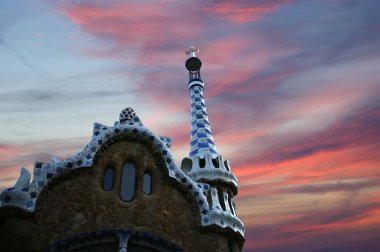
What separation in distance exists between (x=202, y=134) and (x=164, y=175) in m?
5.77

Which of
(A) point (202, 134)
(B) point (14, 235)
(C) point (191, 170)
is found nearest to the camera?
(B) point (14, 235)

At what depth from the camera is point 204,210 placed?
11.9 meters

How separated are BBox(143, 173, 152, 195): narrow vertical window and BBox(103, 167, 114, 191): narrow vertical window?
0.98 metres

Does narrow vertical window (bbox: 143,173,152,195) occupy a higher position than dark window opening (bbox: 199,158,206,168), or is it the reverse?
dark window opening (bbox: 199,158,206,168)

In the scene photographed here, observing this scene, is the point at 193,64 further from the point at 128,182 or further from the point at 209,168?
the point at 128,182

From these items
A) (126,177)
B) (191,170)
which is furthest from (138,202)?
(191,170)

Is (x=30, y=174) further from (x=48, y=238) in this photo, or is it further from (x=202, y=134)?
(x=202, y=134)

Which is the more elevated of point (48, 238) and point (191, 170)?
point (191, 170)

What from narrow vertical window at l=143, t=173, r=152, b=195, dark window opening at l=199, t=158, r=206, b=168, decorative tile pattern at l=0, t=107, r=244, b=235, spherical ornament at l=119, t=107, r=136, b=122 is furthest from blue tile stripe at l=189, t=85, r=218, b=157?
narrow vertical window at l=143, t=173, r=152, b=195

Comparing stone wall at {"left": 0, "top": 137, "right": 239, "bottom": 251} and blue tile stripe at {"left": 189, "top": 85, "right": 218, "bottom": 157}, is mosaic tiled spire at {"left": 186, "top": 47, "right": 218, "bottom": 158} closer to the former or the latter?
blue tile stripe at {"left": 189, "top": 85, "right": 218, "bottom": 157}

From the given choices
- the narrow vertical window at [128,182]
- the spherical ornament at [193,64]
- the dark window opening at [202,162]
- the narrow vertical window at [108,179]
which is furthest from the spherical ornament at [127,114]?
the spherical ornament at [193,64]

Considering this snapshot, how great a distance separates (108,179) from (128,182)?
1.95 ft

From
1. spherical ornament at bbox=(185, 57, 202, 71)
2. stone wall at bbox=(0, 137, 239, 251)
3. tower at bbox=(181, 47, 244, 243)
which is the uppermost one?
spherical ornament at bbox=(185, 57, 202, 71)

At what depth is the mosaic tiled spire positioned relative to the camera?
55.5 ft
